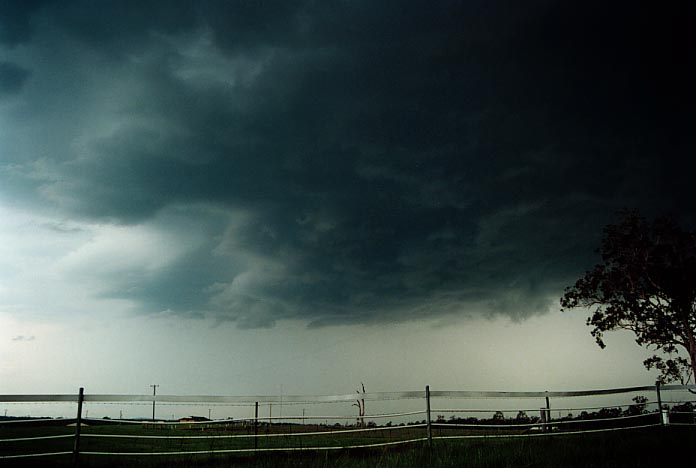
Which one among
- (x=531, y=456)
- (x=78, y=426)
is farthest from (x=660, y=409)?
(x=78, y=426)

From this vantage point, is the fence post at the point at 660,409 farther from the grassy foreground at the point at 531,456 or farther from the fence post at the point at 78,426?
the fence post at the point at 78,426

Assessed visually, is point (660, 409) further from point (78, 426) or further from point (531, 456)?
point (78, 426)

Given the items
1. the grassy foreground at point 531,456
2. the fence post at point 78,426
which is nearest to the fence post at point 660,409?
the grassy foreground at point 531,456

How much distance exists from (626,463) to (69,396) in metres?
11.1

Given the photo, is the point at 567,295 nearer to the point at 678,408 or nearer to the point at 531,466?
the point at 678,408

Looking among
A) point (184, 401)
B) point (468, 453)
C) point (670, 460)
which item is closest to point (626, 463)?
point (670, 460)

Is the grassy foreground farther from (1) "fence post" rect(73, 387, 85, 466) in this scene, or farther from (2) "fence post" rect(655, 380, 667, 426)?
(2) "fence post" rect(655, 380, 667, 426)

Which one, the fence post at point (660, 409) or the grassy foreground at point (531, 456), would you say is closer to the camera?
the grassy foreground at point (531, 456)

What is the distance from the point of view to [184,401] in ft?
41.6

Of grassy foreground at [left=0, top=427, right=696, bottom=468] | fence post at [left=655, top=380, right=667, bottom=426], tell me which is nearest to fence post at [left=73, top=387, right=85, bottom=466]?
grassy foreground at [left=0, top=427, right=696, bottom=468]

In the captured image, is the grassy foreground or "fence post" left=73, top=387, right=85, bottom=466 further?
"fence post" left=73, top=387, right=85, bottom=466

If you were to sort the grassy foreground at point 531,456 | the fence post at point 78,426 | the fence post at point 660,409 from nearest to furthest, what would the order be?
the grassy foreground at point 531,456 → the fence post at point 78,426 → the fence post at point 660,409

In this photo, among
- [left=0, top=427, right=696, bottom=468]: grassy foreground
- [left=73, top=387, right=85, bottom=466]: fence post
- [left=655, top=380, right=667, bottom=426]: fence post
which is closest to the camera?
[left=0, top=427, right=696, bottom=468]: grassy foreground

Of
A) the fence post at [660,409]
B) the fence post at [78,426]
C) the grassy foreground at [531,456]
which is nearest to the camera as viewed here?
the grassy foreground at [531,456]
